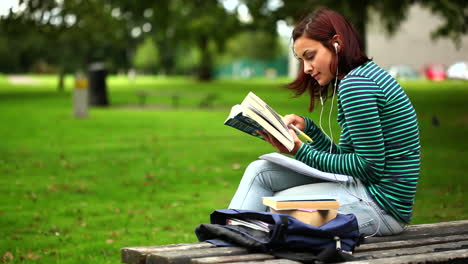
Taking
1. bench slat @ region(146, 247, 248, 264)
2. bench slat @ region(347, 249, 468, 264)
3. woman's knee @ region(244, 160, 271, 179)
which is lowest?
bench slat @ region(347, 249, 468, 264)

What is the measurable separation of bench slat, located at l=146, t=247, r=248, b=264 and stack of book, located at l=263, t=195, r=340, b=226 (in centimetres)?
29

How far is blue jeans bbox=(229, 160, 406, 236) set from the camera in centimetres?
382

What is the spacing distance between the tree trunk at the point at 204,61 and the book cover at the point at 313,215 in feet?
157

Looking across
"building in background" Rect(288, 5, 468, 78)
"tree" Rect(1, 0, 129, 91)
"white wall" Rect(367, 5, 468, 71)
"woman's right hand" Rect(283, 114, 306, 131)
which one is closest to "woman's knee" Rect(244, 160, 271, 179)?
"woman's right hand" Rect(283, 114, 306, 131)

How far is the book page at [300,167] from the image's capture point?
372 centimetres

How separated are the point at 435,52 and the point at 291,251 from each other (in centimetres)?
5908

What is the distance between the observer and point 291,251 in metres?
3.36

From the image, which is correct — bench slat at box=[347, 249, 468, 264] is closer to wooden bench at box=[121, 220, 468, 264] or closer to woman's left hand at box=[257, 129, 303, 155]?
wooden bench at box=[121, 220, 468, 264]

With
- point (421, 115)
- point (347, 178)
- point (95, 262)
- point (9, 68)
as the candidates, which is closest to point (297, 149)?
point (347, 178)

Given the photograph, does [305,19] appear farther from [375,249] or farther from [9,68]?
[9,68]

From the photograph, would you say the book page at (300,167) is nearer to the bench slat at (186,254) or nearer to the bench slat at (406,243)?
the bench slat at (406,243)

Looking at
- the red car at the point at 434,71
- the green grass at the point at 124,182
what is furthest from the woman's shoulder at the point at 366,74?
the red car at the point at 434,71

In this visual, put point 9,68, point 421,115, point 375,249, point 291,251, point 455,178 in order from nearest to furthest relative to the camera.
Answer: point 291,251 < point 375,249 < point 455,178 < point 421,115 < point 9,68

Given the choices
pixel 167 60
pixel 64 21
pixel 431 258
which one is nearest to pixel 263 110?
pixel 431 258
